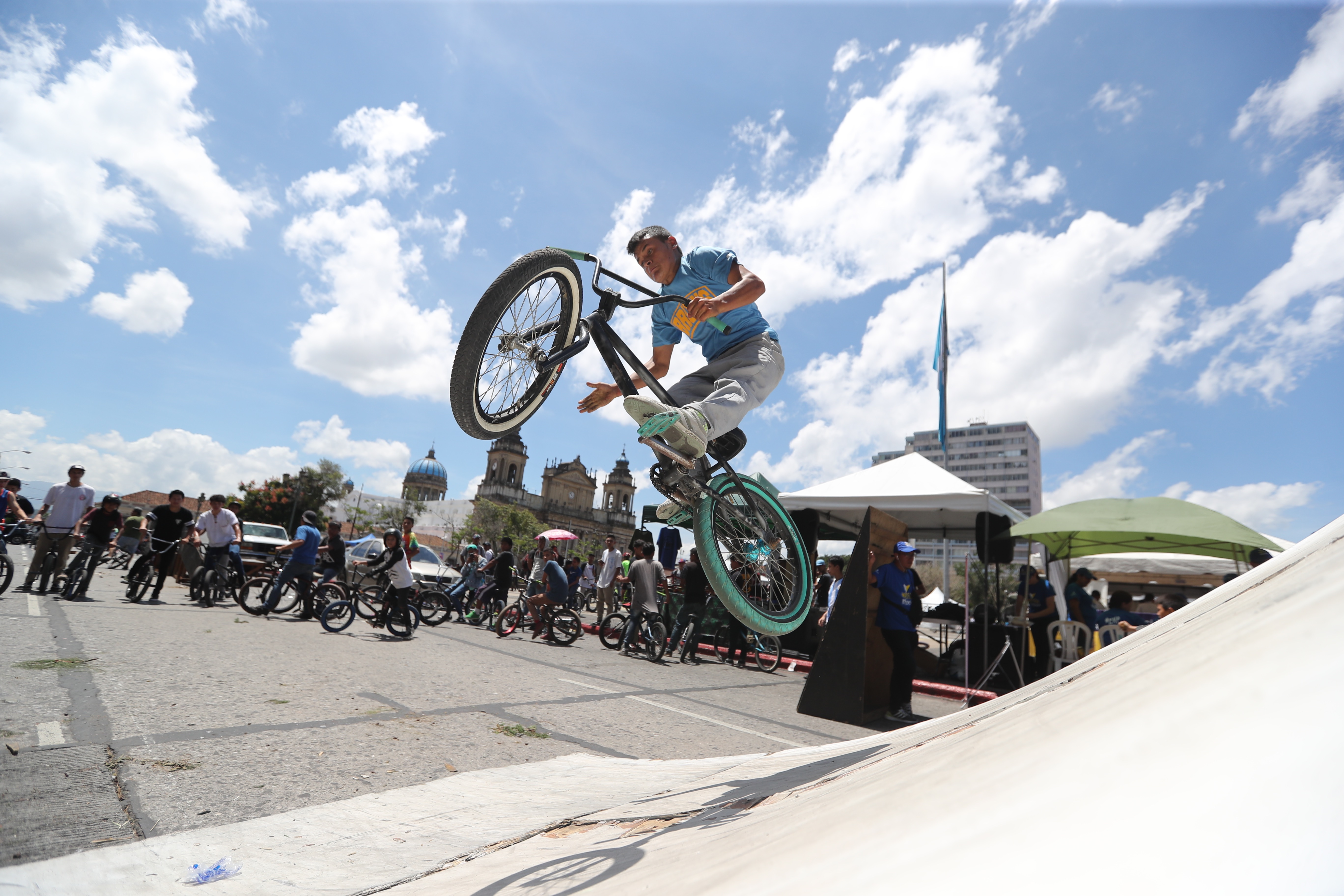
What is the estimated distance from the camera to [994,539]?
31.0 feet

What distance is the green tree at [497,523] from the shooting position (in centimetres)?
7562

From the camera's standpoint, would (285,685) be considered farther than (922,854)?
Yes

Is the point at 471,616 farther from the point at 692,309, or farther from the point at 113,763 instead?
the point at 692,309

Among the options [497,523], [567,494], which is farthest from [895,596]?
[567,494]

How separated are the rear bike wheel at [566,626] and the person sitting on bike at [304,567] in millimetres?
3856

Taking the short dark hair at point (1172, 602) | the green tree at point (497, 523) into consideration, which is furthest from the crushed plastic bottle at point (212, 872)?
the green tree at point (497, 523)

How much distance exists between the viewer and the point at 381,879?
7.14 feet

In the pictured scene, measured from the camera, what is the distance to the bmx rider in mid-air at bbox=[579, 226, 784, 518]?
2.65 meters

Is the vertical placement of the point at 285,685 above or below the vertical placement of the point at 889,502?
below

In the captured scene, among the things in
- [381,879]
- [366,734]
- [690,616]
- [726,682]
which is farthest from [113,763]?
[690,616]

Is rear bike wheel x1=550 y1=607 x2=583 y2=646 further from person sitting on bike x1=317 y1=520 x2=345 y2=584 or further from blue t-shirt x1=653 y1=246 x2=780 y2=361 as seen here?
blue t-shirt x1=653 y1=246 x2=780 y2=361

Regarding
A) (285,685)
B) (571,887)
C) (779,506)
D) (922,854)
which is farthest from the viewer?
(285,685)

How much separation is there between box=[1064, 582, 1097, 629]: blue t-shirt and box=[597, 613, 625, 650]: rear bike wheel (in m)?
6.87

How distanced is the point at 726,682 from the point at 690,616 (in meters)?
2.20
